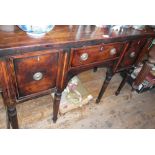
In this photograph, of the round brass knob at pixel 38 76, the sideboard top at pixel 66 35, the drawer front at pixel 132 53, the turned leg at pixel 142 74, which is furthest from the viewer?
the turned leg at pixel 142 74

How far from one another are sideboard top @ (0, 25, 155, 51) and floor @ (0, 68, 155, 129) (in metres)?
0.82

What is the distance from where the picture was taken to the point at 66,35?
31.3 inches

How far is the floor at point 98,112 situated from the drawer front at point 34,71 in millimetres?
528

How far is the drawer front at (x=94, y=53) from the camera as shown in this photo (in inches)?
34.5

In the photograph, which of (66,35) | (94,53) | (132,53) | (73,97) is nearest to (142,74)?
(132,53)

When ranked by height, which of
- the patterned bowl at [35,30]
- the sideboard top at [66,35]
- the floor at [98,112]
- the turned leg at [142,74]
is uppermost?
the patterned bowl at [35,30]

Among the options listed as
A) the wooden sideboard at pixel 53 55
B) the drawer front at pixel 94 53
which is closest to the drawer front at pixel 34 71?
the wooden sideboard at pixel 53 55

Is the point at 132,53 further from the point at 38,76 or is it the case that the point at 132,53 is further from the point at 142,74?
the point at 38,76

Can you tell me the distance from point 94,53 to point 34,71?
38 cm

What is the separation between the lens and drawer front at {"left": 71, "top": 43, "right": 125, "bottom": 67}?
876 mm

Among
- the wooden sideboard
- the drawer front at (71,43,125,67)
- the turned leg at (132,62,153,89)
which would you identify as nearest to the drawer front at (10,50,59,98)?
the wooden sideboard

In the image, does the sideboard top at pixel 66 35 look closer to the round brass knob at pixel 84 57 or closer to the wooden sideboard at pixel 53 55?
the wooden sideboard at pixel 53 55

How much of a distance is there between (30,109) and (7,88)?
685 mm
